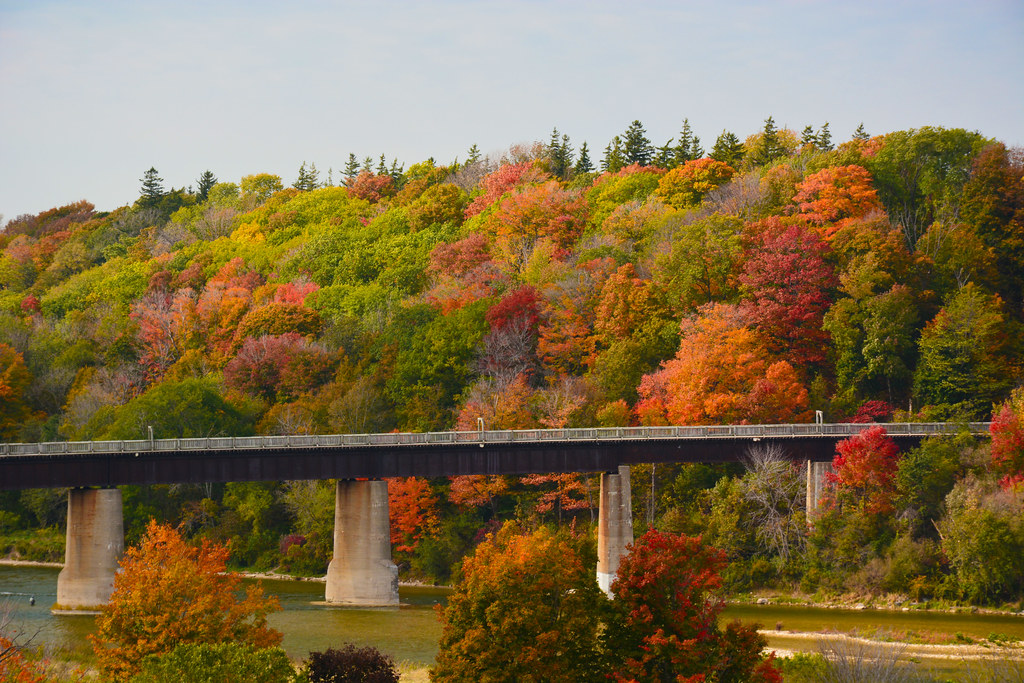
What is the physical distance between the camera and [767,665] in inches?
1857

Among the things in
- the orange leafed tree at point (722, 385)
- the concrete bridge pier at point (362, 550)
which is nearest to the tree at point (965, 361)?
the orange leafed tree at point (722, 385)

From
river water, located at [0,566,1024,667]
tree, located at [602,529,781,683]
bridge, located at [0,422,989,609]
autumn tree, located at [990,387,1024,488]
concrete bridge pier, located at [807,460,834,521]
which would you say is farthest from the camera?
concrete bridge pier, located at [807,460,834,521]

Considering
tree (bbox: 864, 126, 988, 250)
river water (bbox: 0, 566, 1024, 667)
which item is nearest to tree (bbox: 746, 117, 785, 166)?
tree (bbox: 864, 126, 988, 250)

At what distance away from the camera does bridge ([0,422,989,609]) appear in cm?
8250

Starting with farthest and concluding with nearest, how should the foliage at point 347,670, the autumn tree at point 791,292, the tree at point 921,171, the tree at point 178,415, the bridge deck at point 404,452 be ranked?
the tree at point 921,171
the tree at point 178,415
the autumn tree at point 791,292
the bridge deck at point 404,452
the foliage at point 347,670

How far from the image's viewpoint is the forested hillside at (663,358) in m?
87.1

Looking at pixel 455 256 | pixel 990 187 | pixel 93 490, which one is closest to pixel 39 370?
pixel 455 256

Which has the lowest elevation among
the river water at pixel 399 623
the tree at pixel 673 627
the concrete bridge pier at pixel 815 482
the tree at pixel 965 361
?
the river water at pixel 399 623

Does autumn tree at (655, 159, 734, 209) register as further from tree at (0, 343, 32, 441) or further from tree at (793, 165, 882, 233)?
tree at (0, 343, 32, 441)

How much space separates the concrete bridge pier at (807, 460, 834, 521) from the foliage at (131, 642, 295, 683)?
162 feet

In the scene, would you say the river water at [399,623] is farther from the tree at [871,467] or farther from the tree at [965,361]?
the tree at [965,361]

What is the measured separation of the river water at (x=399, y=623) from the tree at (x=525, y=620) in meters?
15.5

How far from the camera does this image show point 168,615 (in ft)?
179

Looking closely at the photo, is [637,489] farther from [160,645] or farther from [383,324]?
[160,645]
